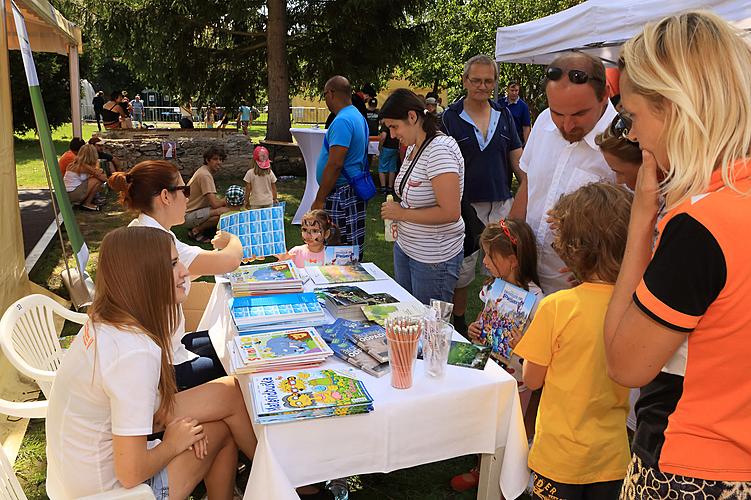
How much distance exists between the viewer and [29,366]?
8.18 ft

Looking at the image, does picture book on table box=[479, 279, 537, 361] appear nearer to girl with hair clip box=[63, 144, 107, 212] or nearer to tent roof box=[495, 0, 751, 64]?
tent roof box=[495, 0, 751, 64]

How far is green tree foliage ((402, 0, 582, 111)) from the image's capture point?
15.1m

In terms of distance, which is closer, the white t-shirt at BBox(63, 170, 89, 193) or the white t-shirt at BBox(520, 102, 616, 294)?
the white t-shirt at BBox(520, 102, 616, 294)

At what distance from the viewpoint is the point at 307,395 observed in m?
1.81

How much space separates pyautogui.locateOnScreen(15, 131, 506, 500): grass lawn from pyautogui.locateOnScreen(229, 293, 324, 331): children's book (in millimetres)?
893

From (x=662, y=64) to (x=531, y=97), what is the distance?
50.0 feet

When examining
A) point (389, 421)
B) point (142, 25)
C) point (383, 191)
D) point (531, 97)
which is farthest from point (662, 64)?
point (531, 97)

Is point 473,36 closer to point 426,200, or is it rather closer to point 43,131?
point 43,131

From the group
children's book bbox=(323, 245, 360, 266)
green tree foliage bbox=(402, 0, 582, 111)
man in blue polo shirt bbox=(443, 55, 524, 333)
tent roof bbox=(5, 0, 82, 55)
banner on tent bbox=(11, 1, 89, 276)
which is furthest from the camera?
green tree foliage bbox=(402, 0, 582, 111)

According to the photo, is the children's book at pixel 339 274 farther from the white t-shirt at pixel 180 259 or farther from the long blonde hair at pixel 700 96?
the long blonde hair at pixel 700 96

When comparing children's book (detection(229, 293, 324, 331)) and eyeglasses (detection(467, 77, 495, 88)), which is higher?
eyeglasses (detection(467, 77, 495, 88))

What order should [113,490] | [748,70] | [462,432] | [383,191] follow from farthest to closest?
[383,191] < [462,432] < [113,490] < [748,70]

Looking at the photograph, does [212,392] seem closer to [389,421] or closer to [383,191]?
[389,421]

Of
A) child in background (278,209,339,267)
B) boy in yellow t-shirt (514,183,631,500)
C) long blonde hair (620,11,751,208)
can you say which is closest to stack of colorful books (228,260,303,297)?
child in background (278,209,339,267)
